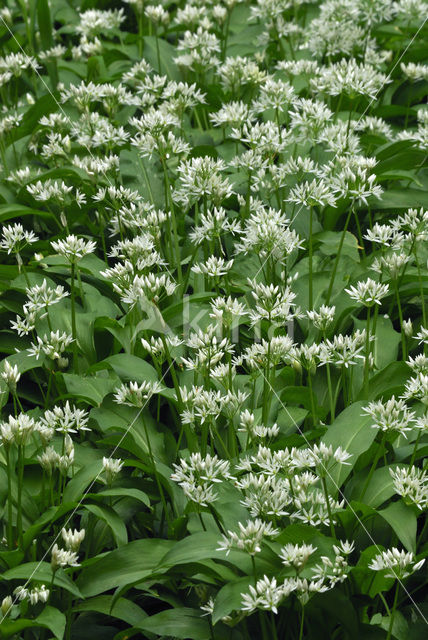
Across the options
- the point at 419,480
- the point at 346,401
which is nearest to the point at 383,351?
the point at 346,401

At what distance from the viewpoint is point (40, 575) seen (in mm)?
2566

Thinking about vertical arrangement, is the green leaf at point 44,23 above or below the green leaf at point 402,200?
above

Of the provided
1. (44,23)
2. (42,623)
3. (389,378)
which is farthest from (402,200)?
(44,23)

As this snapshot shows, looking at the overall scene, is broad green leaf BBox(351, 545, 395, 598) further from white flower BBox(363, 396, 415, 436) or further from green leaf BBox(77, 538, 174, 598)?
green leaf BBox(77, 538, 174, 598)

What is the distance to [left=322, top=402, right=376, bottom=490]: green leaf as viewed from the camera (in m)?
2.87

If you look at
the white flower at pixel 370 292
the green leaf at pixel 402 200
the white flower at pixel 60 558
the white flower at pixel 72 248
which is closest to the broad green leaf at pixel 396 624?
the white flower at pixel 60 558

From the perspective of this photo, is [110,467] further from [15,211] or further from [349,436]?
[15,211]

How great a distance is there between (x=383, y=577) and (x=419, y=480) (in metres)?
0.29

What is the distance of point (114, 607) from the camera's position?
8.74ft

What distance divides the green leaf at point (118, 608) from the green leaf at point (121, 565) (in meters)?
0.06

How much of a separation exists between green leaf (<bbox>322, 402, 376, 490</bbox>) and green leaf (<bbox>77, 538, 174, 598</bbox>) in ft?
1.93

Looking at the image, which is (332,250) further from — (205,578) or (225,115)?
(205,578)

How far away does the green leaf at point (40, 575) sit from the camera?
A: 2.54 metres

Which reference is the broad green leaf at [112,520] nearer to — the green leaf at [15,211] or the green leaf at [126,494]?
the green leaf at [126,494]
